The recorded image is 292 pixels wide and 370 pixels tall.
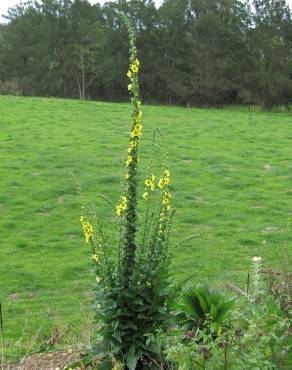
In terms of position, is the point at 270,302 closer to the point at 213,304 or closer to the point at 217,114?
the point at 213,304

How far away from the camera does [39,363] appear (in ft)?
17.4

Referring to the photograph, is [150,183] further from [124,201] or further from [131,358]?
[131,358]

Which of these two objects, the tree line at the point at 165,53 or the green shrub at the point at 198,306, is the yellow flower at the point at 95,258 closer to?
the green shrub at the point at 198,306

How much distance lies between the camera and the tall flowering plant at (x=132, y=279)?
4.44 meters

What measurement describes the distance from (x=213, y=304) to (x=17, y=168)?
45.3 feet

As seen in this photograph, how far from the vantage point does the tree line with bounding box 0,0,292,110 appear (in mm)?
43844

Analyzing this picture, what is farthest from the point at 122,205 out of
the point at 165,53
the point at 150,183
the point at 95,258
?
the point at 165,53

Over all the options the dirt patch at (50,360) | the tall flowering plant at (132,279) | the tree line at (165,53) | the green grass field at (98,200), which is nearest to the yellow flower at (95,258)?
the tall flowering plant at (132,279)

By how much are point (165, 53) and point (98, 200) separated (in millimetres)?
36193

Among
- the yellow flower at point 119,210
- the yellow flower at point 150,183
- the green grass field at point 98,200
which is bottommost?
the green grass field at point 98,200

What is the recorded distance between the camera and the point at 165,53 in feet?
159

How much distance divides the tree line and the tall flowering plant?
3968 centimetres

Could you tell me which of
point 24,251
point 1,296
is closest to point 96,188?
point 24,251

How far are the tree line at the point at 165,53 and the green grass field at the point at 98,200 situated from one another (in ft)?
56.8
